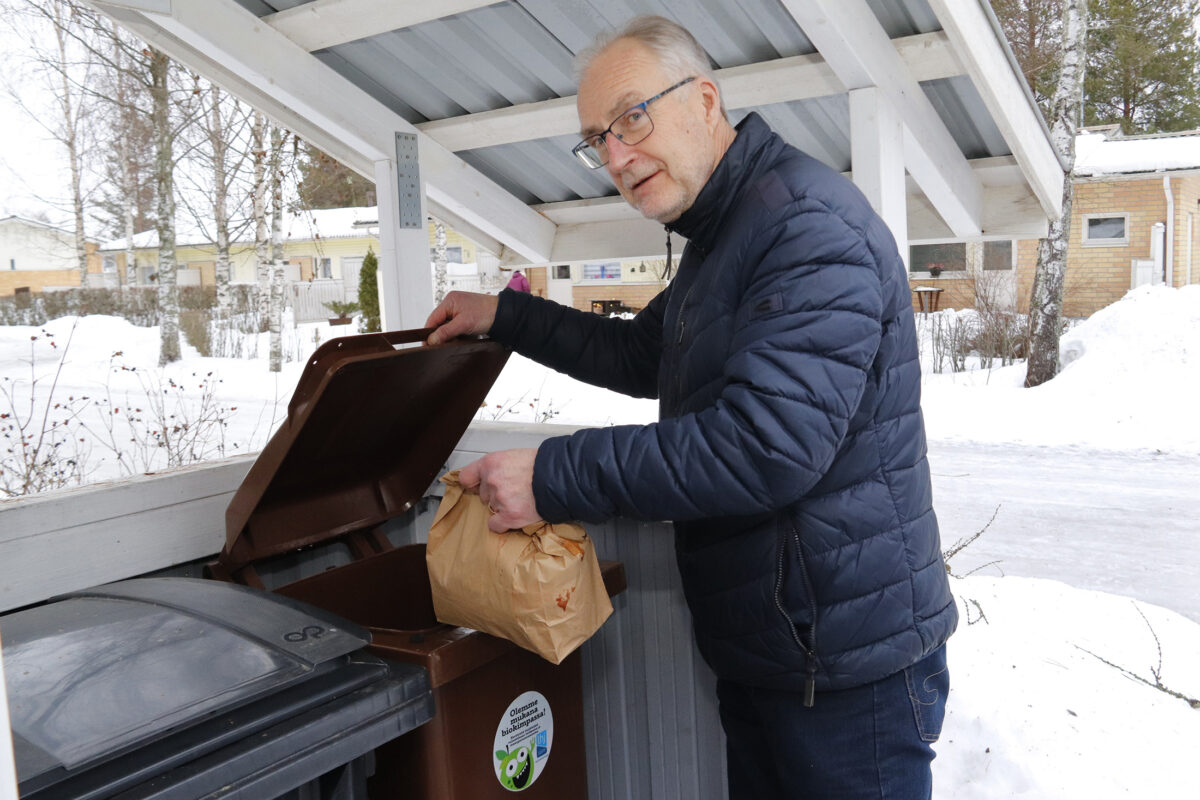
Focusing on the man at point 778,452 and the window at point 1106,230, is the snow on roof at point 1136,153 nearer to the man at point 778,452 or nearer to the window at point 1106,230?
the window at point 1106,230

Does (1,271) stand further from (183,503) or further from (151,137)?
(183,503)

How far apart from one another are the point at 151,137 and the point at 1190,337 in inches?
521

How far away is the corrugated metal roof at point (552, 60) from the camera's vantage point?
2.86 m

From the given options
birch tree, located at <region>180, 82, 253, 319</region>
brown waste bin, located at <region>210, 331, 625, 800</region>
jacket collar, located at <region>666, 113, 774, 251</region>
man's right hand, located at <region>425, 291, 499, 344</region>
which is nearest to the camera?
jacket collar, located at <region>666, 113, 774, 251</region>

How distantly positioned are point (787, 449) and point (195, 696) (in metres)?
0.99

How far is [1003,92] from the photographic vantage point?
9.96 feet

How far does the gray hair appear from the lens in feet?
5.72

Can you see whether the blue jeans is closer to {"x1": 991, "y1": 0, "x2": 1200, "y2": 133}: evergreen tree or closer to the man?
the man

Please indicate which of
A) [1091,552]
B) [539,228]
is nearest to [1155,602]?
[1091,552]

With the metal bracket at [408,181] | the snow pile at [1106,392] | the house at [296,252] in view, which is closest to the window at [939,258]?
the snow pile at [1106,392]

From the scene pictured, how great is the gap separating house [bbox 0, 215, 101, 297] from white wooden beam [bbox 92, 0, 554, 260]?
10.5m

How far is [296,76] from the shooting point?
3.17 m

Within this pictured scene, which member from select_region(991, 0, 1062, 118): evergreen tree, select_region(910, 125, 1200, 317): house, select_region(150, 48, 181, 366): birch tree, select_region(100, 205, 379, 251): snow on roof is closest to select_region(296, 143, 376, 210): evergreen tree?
select_region(100, 205, 379, 251): snow on roof

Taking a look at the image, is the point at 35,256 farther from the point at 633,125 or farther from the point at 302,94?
the point at 633,125
